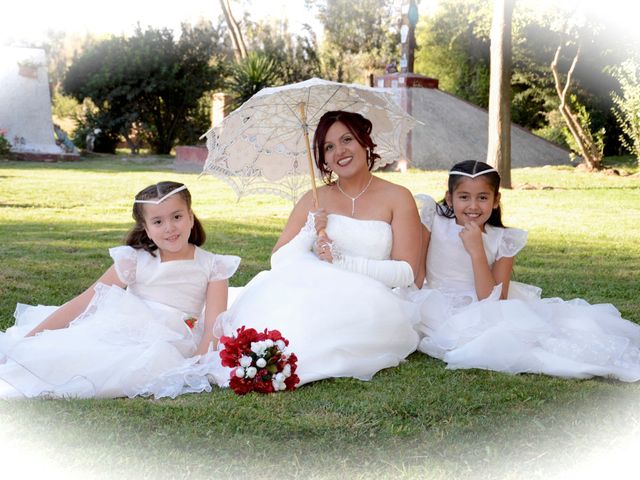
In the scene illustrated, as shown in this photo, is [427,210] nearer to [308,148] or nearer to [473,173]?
[473,173]

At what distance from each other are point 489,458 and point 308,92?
2.46 m

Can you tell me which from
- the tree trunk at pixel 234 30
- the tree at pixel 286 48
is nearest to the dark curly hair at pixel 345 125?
the tree at pixel 286 48

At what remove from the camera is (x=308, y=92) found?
4680mm

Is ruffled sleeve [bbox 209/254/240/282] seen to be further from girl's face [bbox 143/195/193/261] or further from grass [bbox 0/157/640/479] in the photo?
grass [bbox 0/157/640/479]

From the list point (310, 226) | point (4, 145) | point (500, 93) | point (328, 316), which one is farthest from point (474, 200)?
point (4, 145)

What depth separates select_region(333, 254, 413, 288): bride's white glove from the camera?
4262mm

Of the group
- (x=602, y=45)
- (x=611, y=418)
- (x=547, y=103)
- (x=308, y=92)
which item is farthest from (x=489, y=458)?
(x=547, y=103)

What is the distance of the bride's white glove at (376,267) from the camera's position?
4262 millimetres

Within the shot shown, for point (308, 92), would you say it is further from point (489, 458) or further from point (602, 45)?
point (602, 45)

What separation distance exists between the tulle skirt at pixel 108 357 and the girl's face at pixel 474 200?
167 cm

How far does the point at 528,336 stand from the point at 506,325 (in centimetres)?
12

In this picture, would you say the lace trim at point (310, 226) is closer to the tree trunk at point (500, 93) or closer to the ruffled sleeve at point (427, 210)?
the ruffled sleeve at point (427, 210)

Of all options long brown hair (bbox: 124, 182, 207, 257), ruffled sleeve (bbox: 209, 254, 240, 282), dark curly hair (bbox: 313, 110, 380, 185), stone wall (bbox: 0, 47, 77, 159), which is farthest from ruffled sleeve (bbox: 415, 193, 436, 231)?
stone wall (bbox: 0, 47, 77, 159)

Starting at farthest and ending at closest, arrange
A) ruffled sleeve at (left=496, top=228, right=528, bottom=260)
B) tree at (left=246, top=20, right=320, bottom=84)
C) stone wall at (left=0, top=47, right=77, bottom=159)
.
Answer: tree at (left=246, top=20, right=320, bottom=84) < stone wall at (left=0, top=47, right=77, bottom=159) < ruffled sleeve at (left=496, top=228, right=528, bottom=260)
